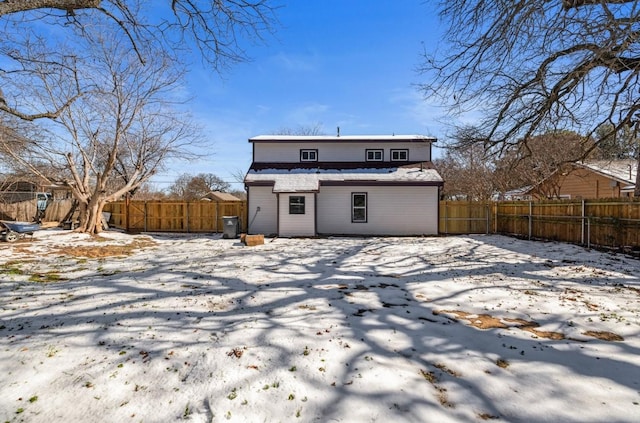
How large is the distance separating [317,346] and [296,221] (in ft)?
38.2

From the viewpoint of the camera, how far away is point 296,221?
15.0m

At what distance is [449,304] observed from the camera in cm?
503

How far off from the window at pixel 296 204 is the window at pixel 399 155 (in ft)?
18.7

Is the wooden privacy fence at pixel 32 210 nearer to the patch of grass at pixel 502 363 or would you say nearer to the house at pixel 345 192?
the house at pixel 345 192

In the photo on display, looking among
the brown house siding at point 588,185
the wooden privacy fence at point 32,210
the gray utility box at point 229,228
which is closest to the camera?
the gray utility box at point 229,228

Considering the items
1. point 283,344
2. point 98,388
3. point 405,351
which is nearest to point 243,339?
point 283,344

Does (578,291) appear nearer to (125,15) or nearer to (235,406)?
(235,406)

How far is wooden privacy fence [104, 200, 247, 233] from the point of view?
17328mm

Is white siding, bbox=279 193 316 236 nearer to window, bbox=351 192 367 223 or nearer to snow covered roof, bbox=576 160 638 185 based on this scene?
window, bbox=351 192 367 223

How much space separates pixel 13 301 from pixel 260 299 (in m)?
3.61

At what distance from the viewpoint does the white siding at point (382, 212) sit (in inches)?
A: 620

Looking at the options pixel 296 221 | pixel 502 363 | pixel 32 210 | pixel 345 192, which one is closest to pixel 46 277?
pixel 502 363

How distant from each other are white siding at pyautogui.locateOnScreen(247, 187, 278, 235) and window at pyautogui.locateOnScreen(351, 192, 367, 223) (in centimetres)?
368

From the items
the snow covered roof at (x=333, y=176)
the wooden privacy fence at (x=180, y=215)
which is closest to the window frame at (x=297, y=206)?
the snow covered roof at (x=333, y=176)
